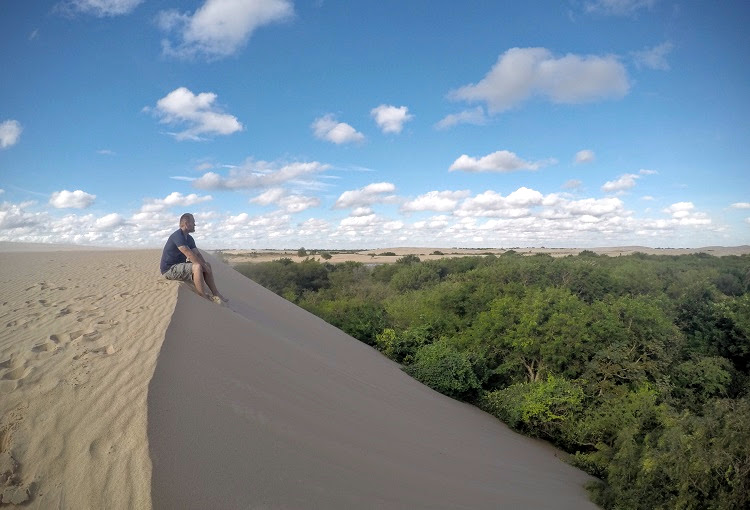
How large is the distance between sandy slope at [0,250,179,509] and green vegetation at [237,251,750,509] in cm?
665

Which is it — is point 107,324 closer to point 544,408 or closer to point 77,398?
point 77,398

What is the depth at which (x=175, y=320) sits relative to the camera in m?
6.12

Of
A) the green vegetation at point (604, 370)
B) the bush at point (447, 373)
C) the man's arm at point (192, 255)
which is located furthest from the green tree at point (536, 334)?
the man's arm at point (192, 255)

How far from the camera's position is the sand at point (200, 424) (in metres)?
3.41

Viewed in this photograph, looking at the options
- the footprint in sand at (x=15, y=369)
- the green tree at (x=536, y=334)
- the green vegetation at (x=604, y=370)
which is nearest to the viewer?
the footprint in sand at (x=15, y=369)

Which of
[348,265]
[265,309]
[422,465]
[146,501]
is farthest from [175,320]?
[348,265]

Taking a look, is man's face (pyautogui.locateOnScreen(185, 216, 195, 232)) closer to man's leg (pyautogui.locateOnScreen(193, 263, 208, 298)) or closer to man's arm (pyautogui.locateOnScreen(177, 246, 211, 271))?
man's arm (pyautogui.locateOnScreen(177, 246, 211, 271))

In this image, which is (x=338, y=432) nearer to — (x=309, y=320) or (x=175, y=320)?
(x=175, y=320)

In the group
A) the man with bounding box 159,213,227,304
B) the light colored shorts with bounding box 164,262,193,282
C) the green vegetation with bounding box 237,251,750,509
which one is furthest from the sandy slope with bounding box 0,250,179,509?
the green vegetation with bounding box 237,251,750,509

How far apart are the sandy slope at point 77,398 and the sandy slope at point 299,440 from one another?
7.0 inches

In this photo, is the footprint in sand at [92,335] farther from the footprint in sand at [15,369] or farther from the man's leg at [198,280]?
the man's leg at [198,280]

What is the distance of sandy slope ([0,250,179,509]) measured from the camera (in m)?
3.21

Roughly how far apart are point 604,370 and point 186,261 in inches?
418

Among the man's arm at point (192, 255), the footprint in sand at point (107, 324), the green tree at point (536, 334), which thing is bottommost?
the green tree at point (536, 334)
